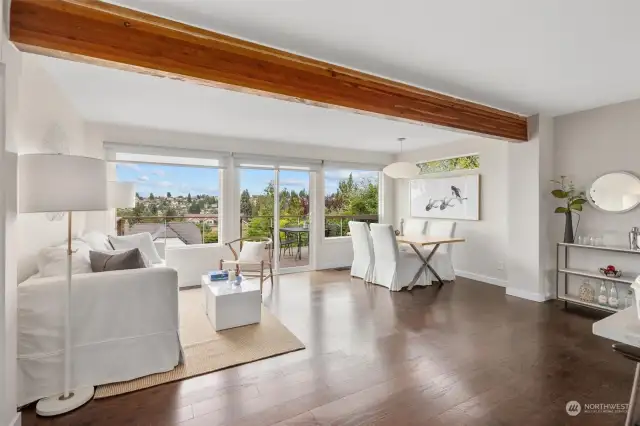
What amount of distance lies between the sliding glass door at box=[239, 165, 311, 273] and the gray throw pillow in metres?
2.85

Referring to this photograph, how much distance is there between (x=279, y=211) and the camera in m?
5.74

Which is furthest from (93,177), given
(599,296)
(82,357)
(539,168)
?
(599,296)

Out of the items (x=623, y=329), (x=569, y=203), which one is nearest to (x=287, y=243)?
(x=569, y=203)

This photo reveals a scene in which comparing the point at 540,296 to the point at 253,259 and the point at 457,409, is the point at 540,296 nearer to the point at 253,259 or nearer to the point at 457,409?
the point at 457,409

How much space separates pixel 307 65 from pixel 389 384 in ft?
8.04

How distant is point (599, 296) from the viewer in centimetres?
369

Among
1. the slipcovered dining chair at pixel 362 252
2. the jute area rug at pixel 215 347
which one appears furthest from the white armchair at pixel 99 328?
the slipcovered dining chair at pixel 362 252

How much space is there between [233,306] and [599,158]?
445 cm

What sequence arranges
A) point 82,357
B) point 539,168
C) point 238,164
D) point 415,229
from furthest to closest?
point 415,229, point 238,164, point 539,168, point 82,357

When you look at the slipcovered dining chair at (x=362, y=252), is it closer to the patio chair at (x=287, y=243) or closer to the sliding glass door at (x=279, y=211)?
the sliding glass door at (x=279, y=211)

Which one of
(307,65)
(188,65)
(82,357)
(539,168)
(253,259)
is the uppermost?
(307,65)

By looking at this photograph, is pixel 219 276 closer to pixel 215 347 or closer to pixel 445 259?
pixel 215 347

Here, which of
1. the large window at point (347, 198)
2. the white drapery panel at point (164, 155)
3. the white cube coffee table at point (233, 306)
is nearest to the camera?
the white cube coffee table at point (233, 306)

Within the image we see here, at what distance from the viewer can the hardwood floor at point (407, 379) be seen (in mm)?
1854
